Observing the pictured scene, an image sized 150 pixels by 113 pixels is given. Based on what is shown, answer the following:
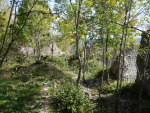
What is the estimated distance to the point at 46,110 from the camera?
5219mm

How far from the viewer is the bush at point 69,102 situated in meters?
5.34

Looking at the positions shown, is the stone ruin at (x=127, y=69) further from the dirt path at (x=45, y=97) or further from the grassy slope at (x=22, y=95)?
the dirt path at (x=45, y=97)

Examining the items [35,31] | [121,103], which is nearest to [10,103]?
[121,103]

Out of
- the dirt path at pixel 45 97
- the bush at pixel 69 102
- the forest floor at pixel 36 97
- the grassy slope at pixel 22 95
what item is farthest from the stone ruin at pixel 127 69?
the bush at pixel 69 102

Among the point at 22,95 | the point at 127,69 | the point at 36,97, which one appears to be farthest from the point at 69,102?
the point at 127,69

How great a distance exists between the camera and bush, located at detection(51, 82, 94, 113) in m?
5.34

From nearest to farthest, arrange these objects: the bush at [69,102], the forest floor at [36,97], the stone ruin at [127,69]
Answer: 1. the forest floor at [36,97]
2. the bush at [69,102]
3. the stone ruin at [127,69]

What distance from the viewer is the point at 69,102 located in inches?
216

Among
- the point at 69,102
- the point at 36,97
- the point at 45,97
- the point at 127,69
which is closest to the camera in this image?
the point at 69,102

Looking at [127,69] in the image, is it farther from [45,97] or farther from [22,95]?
[22,95]

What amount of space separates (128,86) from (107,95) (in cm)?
147

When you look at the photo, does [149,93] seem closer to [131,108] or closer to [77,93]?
[131,108]

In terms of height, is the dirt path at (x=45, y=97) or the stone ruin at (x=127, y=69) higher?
the stone ruin at (x=127, y=69)

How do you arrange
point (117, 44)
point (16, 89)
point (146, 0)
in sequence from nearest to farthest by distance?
point (146, 0)
point (16, 89)
point (117, 44)
